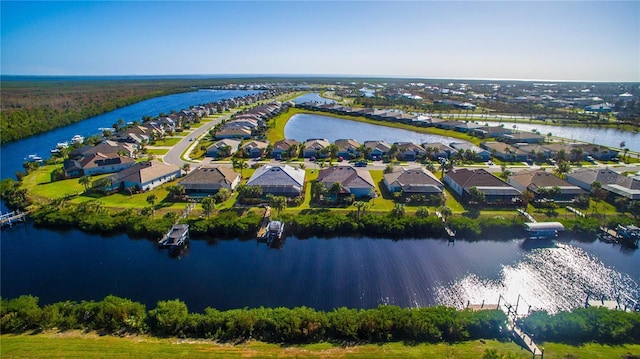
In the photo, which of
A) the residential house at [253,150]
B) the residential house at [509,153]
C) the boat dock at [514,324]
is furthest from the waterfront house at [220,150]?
the residential house at [509,153]

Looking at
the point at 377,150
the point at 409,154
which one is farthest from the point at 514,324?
the point at 377,150

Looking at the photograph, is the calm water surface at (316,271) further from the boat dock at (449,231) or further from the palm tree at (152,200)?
the palm tree at (152,200)

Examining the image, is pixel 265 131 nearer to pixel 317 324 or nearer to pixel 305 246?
pixel 305 246

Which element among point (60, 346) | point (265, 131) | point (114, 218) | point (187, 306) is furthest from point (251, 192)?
point (265, 131)

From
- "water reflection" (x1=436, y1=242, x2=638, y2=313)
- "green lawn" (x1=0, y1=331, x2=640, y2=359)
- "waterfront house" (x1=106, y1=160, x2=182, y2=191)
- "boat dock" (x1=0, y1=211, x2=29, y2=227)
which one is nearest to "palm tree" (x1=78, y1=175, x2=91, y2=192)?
"waterfront house" (x1=106, y1=160, x2=182, y2=191)

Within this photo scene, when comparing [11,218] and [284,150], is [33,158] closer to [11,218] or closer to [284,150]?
[11,218]

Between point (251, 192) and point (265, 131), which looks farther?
point (265, 131)
